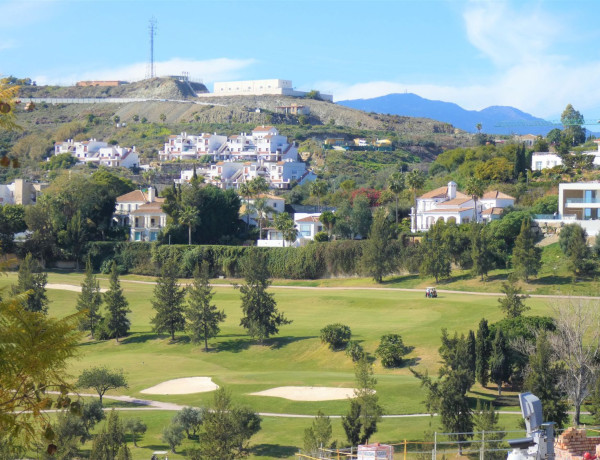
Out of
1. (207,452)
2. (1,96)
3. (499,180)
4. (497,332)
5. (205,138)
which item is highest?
(205,138)

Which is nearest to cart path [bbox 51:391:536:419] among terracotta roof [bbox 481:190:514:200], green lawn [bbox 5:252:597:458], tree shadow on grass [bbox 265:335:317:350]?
green lawn [bbox 5:252:597:458]

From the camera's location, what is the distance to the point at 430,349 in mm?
54969

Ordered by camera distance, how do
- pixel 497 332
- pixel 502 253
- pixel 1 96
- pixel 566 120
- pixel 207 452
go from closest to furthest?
1. pixel 1 96
2. pixel 207 452
3. pixel 497 332
4. pixel 502 253
5. pixel 566 120

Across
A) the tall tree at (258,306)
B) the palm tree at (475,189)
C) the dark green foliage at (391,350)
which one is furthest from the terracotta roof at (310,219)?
the dark green foliage at (391,350)

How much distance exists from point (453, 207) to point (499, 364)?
5023 centimetres

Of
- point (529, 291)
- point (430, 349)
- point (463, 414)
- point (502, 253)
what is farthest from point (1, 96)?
point (502, 253)

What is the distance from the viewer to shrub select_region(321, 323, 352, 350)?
5906 cm

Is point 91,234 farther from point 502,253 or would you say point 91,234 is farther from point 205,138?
point 205,138

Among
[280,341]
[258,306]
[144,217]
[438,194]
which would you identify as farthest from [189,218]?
[280,341]

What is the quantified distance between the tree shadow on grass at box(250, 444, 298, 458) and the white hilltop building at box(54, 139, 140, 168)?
129317 mm

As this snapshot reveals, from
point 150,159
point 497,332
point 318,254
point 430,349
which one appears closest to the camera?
point 497,332

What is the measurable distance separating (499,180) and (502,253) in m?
28.5

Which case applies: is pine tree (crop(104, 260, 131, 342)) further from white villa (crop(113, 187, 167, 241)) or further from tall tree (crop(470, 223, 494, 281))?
white villa (crop(113, 187, 167, 241))

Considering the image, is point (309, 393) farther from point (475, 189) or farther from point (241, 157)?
point (241, 157)
